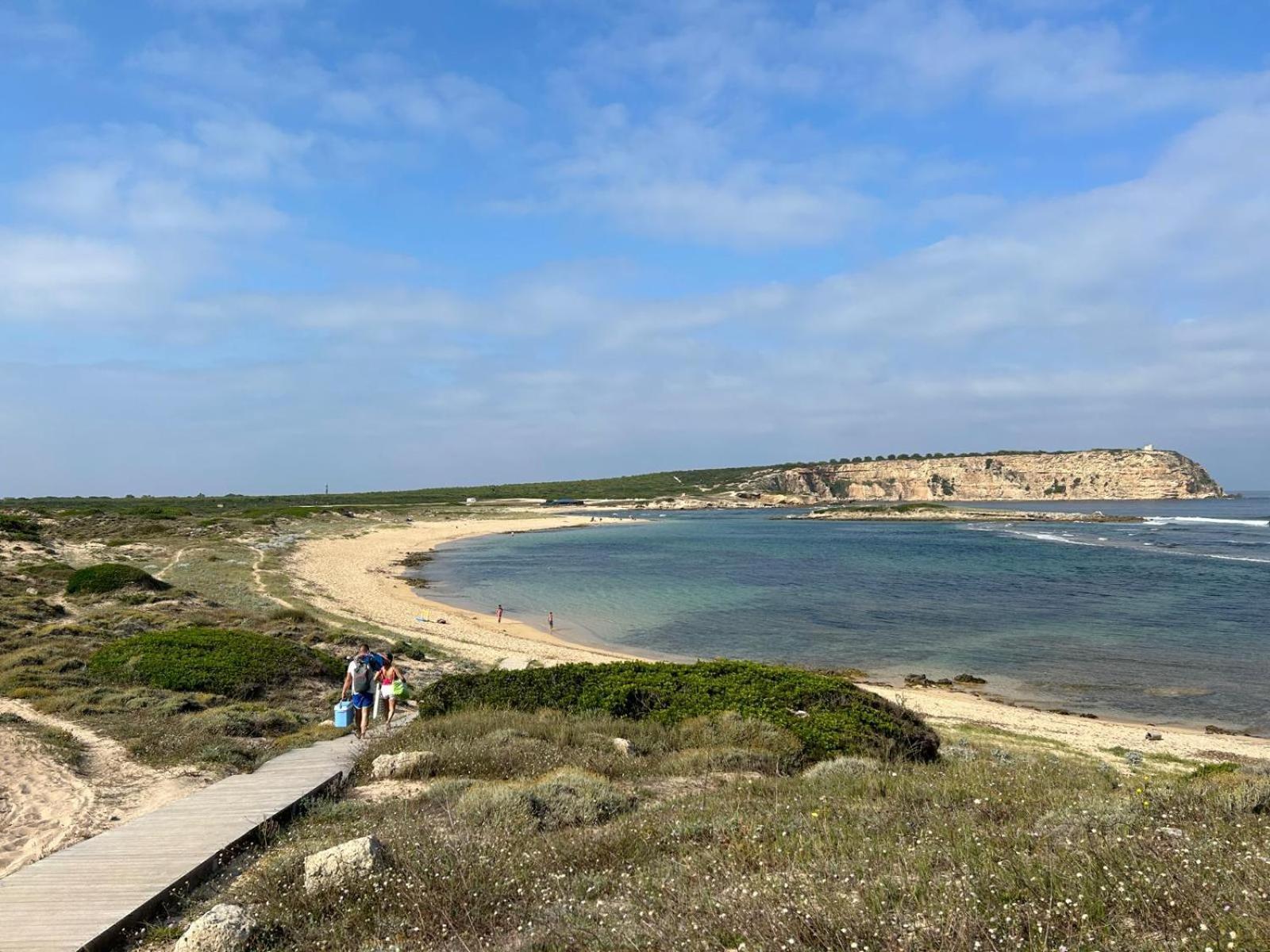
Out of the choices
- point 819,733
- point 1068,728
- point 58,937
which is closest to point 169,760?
point 58,937

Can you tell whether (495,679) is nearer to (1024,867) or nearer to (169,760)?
(169,760)

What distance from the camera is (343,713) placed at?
12.0m

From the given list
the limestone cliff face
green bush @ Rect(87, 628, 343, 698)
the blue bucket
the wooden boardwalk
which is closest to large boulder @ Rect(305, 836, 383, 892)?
the wooden boardwalk

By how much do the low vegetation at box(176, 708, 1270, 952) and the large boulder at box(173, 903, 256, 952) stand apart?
16 cm

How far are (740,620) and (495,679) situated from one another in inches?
760

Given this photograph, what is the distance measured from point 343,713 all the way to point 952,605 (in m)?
29.9

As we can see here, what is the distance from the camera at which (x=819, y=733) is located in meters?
10.4

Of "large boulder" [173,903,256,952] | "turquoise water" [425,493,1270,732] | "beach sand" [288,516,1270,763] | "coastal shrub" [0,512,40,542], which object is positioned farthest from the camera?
"coastal shrub" [0,512,40,542]

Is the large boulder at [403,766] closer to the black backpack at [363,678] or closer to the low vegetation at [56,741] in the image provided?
the black backpack at [363,678]

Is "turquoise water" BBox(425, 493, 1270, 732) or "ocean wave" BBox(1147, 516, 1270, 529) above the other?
"ocean wave" BBox(1147, 516, 1270, 529)

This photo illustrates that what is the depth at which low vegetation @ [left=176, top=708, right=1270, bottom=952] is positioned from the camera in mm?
3938

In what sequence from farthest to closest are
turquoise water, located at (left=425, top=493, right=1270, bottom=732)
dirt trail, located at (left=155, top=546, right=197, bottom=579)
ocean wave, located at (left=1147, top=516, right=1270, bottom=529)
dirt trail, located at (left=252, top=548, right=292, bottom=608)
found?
1. ocean wave, located at (left=1147, top=516, right=1270, bottom=529)
2. dirt trail, located at (left=155, top=546, right=197, bottom=579)
3. dirt trail, located at (left=252, top=548, right=292, bottom=608)
4. turquoise water, located at (left=425, top=493, right=1270, bottom=732)

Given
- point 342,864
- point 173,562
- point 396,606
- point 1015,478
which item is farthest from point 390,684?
point 1015,478

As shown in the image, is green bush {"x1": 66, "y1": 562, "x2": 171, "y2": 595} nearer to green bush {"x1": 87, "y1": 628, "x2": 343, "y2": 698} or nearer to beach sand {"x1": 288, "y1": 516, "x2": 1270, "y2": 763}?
beach sand {"x1": 288, "y1": 516, "x2": 1270, "y2": 763}
